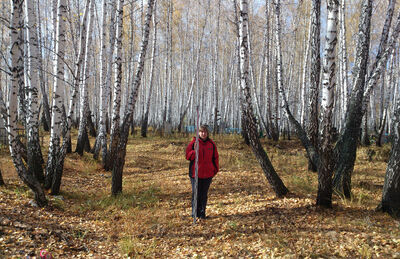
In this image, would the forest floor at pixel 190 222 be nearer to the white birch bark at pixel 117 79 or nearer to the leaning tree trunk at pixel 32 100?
the leaning tree trunk at pixel 32 100

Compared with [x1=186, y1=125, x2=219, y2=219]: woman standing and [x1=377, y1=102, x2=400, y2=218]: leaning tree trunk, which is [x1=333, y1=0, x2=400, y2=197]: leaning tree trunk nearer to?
[x1=377, y1=102, x2=400, y2=218]: leaning tree trunk

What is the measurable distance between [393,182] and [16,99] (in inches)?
246

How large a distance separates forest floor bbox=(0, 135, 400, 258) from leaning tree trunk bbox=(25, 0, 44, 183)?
51 centimetres

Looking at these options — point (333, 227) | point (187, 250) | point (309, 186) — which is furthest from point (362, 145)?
point (187, 250)

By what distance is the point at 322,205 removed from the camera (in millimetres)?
4395

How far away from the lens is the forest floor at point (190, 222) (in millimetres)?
3346

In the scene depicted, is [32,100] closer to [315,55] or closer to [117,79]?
[117,79]

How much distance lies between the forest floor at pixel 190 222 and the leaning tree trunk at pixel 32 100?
513mm

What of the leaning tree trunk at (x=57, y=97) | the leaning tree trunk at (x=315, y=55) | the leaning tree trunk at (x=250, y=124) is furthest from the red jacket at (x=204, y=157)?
the leaning tree trunk at (x=315, y=55)

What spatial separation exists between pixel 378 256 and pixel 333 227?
80 cm

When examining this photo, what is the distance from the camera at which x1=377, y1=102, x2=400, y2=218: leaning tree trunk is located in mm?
3775

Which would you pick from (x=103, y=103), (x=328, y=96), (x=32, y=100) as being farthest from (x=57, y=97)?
(x=328, y=96)

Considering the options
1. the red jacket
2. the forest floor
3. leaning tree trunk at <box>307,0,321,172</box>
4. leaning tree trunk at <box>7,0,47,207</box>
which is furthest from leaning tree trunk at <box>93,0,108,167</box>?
leaning tree trunk at <box>307,0,321,172</box>

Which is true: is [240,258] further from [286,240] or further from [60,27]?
[60,27]
